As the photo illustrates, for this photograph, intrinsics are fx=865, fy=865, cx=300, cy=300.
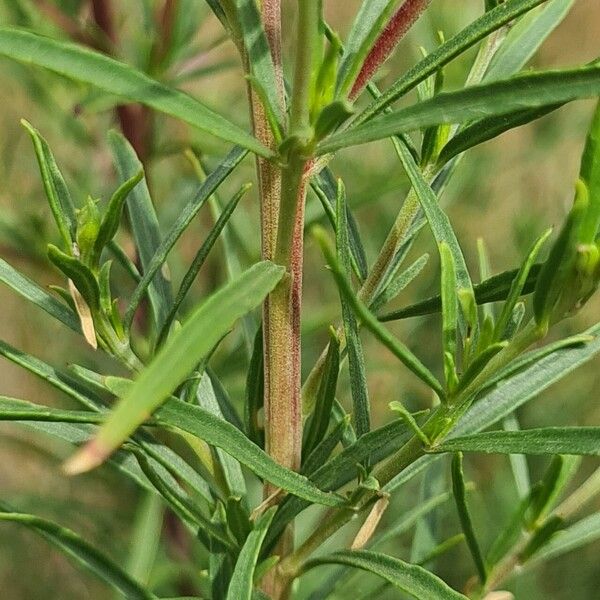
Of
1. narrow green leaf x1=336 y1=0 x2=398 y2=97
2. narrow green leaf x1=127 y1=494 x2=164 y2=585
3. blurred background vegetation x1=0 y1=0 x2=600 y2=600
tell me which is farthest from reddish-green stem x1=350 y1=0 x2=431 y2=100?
narrow green leaf x1=127 y1=494 x2=164 y2=585

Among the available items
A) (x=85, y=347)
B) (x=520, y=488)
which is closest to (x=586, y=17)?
(x=85, y=347)

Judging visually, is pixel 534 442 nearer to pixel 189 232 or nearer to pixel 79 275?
pixel 79 275

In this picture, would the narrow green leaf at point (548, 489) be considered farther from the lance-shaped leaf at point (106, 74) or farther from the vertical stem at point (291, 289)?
the lance-shaped leaf at point (106, 74)

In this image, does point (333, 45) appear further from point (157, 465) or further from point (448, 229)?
point (157, 465)

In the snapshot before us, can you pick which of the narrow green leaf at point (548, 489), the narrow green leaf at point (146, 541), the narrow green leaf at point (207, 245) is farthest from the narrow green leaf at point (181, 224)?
the narrow green leaf at point (146, 541)

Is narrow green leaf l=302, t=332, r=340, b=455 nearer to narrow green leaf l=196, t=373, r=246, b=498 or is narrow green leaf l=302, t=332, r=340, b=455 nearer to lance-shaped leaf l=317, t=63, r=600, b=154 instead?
narrow green leaf l=196, t=373, r=246, b=498

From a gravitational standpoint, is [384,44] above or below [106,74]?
above

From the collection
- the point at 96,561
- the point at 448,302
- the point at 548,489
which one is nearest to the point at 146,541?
the point at 96,561

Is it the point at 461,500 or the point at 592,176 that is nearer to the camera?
the point at 592,176
